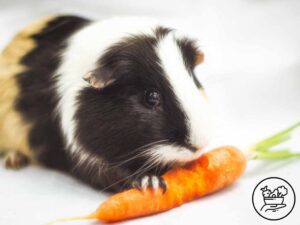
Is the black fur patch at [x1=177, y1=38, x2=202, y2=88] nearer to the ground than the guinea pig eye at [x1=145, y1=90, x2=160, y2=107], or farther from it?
farther from it

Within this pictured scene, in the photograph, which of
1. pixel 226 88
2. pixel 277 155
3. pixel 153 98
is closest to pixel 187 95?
pixel 153 98

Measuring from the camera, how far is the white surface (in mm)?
2121

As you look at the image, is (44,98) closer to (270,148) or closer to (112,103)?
(112,103)

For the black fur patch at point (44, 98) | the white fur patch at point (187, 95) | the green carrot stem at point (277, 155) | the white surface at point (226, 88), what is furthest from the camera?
the green carrot stem at point (277, 155)

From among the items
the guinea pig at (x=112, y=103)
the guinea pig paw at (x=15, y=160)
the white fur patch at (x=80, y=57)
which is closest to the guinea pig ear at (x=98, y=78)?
the guinea pig at (x=112, y=103)

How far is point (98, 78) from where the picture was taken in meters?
2.04

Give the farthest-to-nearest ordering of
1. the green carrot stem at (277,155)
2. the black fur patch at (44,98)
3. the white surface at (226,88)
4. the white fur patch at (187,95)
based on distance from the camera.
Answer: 1. the green carrot stem at (277,155)
2. the black fur patch at (44,98)
3. the white surface at (226,88)
4. the white fur patch at (187,95)

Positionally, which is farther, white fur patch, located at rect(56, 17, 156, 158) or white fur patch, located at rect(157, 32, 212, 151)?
white fur patch, located at rect(56, 17, 156, 158)

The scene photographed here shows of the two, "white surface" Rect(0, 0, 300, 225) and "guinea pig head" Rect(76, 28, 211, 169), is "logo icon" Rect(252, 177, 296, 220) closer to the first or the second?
"white surface" Rect(0, 0, 300, 225)

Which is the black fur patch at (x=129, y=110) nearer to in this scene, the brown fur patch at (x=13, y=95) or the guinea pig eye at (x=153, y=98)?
the guinea pig eye at (x=153, y=98)

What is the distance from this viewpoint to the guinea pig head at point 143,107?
6.59 feet

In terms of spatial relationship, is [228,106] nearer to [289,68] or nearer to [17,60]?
[289,68]

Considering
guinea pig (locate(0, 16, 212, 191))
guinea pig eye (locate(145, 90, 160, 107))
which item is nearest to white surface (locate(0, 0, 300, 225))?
guinea pig (locate(0, 16, 212, 191))

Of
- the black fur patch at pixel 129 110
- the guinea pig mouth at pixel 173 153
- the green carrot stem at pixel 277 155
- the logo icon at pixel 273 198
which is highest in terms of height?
the black fur patch at pixel 129 110
